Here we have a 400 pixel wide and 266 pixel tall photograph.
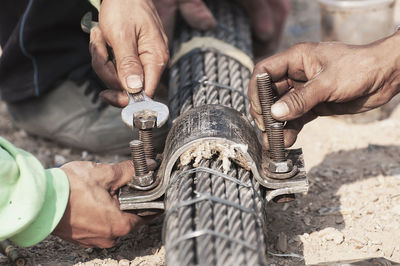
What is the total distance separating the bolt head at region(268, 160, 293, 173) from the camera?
1.70 meters

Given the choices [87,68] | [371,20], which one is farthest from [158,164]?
[371,20]

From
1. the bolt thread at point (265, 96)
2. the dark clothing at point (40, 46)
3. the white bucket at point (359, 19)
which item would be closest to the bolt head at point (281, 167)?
the bolt thread at point (265, 96)

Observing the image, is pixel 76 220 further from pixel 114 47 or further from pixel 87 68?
pixel 87 68

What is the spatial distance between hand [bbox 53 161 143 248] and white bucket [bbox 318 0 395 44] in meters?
1.82

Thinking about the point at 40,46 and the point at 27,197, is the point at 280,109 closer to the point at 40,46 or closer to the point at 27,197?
the point at 27,197

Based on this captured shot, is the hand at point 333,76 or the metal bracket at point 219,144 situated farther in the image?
the hand at point 333,76

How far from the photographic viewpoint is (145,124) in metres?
1.68

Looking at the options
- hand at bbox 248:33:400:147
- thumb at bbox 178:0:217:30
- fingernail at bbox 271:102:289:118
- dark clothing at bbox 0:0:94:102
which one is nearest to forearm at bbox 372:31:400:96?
hand at bbox 248:33:400:147

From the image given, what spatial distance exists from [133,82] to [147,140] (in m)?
0.19

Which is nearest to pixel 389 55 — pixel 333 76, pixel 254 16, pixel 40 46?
pixel 333 76

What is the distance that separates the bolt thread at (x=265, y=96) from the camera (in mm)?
1690

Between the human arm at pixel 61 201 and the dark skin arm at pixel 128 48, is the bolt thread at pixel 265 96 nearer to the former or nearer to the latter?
the dark skin arm at pixel 128 48

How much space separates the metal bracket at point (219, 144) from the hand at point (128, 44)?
0.71ft

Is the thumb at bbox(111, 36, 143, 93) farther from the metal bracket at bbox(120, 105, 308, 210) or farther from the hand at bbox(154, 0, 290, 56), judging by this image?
the hand at bbox(154, 0, 290, 56)
